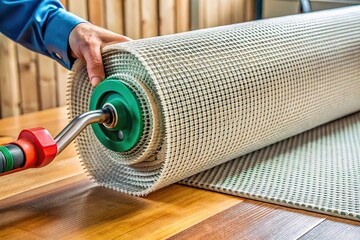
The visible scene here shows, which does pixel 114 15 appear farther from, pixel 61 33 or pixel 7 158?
pixel 7 158

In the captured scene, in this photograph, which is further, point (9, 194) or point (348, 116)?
point (348, 116)

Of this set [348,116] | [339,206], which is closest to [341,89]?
[348,116]

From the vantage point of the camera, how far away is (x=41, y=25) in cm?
133

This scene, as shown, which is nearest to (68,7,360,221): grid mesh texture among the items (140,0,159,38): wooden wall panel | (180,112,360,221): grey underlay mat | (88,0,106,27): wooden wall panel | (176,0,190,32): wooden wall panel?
(180,112,360,221): grey underlay mat

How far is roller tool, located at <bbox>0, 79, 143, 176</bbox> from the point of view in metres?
0.97

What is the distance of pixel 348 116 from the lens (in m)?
1.75

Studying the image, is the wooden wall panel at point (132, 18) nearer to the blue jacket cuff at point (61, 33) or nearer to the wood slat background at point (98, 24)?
the wood slat background at point (98, 24)

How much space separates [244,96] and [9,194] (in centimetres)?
50

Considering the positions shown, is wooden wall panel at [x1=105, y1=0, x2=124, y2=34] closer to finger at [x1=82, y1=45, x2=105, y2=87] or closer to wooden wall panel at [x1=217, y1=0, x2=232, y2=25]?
wooden wall panel at [x1=217, y1=0, x2=232, y2=25]

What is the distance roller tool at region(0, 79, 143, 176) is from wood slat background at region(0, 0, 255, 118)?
986mm

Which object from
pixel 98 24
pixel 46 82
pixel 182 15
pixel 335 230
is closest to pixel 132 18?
pixel 98 24

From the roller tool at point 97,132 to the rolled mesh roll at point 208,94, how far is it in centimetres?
2

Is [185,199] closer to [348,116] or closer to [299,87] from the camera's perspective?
[299,87]

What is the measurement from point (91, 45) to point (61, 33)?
117 millimetres
